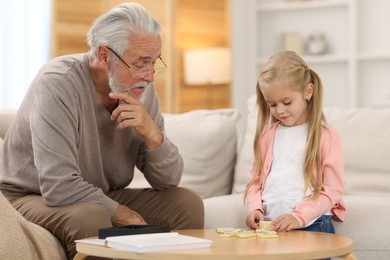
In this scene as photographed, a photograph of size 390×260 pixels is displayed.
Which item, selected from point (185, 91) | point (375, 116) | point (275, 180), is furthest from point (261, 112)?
point (185, 91)

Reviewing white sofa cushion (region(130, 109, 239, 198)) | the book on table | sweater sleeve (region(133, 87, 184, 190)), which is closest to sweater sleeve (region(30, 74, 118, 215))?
sweater sleeve (region(133, 87, 184, 190))

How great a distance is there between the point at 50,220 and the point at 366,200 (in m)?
1.21

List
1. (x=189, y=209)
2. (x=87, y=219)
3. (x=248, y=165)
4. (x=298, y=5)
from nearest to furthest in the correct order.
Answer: (x=87, y=219) → (x=189, y=209) → (x=248, y=165) → (x=298, y=5)

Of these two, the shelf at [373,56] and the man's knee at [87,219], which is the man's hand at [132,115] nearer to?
the man's knee at [87,219]

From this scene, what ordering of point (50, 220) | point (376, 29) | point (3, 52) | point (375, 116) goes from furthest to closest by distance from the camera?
1. point (376, 29)
2. point (3, 52)
3. point (375, 116)
4. point (50, 220)

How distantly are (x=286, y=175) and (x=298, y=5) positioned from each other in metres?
4.15

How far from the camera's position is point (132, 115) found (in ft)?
8.22

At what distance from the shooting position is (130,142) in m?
2.73

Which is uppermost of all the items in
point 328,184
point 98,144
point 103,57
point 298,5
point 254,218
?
point 298,5

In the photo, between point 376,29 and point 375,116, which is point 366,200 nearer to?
point 375,116

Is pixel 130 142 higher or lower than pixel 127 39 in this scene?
lower

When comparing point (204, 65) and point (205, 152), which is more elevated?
point (204, 65)

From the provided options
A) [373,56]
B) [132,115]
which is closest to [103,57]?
[132,115]

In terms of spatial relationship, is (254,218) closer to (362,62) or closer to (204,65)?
(204,65)
